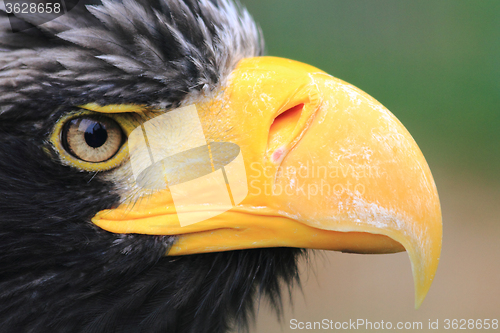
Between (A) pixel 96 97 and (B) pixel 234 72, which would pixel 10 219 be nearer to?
(A) pixel 96 97

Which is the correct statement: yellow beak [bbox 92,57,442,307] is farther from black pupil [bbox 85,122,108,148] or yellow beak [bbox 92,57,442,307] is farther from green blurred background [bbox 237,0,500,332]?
green blurred background [bbox 237,0,500,332]

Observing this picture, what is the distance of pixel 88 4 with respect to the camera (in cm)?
142

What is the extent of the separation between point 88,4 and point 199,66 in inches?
15.8

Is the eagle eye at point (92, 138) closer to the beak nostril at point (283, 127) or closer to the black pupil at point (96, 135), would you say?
the black pupil at point (96, 135)

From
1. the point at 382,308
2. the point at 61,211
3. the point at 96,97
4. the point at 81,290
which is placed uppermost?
the point at 96,97

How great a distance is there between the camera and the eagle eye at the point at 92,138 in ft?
4.47

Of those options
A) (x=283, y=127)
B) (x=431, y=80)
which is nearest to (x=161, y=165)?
(x=283, y=127)

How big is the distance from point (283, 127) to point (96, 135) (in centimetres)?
60

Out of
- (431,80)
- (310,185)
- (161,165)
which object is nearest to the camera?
(310,185)

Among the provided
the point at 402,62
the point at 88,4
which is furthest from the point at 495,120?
the point at 88,4

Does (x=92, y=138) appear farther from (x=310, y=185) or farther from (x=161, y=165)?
(x=310, y=185)

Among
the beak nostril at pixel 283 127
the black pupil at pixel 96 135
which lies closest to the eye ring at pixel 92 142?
the black pupil at pixel 96 135

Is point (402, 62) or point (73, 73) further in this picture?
point (402, 62)

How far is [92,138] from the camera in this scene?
139 cm
